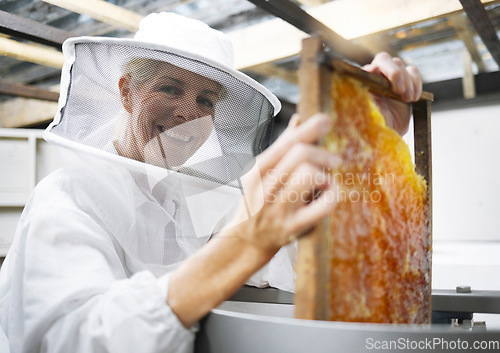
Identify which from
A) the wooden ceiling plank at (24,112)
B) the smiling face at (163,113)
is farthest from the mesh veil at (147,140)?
the wooden ceiling plank at (24,112)

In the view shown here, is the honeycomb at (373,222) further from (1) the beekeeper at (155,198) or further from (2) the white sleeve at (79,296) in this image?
(2) the white sleeve at (79,296)

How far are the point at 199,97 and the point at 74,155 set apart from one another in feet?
1.16

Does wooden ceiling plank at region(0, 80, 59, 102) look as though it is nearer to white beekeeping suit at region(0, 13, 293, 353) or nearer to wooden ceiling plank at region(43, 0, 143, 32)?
wooden ceiling plank at region(43, 0, 143, 32)

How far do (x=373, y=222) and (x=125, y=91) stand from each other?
2.38ft

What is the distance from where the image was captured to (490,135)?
1346mm

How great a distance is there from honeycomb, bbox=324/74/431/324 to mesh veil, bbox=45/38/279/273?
0.51m

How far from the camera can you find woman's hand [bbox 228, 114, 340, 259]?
532 millimetres

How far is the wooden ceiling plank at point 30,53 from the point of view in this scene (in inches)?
85.0

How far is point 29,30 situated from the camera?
66.4 inches

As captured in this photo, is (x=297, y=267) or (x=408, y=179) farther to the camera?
(x=408, y=179)

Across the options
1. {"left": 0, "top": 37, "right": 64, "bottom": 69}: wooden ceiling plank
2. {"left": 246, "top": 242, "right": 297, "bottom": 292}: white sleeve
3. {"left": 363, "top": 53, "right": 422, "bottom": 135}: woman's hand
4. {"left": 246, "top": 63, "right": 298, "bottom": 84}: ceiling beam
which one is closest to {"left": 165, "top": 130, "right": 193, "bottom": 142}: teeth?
{"left": 246, "top": 63, "right": 298, "bottom": 84}: ceiling beam

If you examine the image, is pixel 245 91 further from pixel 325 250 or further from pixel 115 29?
pixel 115 29

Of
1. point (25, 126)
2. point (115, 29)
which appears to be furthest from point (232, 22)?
point (25, 126)

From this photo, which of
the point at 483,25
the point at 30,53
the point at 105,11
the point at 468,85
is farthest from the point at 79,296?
the point at 30,53
